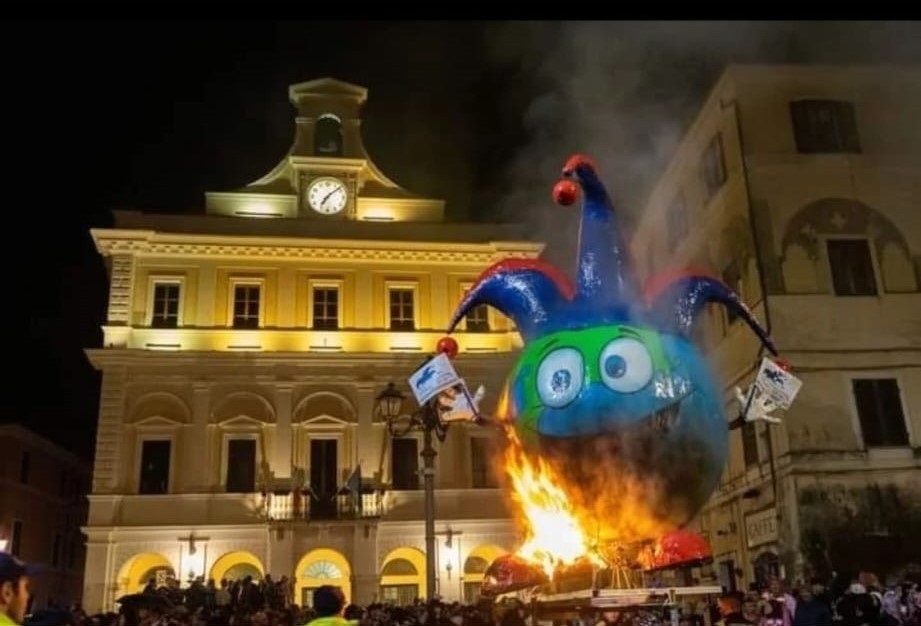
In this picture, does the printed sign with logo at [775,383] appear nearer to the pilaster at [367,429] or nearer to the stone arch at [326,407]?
the pilaster at [367,429]

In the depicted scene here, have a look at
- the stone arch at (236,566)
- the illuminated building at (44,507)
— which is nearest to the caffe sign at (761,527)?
the stone arch at (236,566)

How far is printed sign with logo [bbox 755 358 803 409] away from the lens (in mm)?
8875

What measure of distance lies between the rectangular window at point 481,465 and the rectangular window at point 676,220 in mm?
8472

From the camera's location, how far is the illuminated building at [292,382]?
25625 mm

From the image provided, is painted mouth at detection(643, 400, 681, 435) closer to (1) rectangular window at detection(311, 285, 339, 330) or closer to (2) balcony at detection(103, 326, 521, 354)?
(2) balcony at detection(103, 326, 521, 354)

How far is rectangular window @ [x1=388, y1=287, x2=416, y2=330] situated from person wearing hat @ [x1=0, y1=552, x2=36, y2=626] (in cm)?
2506

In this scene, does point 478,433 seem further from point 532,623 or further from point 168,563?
point 532,623

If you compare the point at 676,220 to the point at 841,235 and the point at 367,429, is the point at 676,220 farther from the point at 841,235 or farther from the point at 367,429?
the point at 367,429

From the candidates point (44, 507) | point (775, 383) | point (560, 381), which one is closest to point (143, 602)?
point (560, 381)

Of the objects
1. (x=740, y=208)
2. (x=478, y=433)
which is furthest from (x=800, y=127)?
(x=478, y=433)

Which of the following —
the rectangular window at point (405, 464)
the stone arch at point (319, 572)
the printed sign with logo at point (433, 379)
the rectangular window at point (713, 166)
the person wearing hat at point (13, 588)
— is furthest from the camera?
the rectangular window at point (405, 464)

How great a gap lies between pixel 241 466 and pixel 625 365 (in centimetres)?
2145

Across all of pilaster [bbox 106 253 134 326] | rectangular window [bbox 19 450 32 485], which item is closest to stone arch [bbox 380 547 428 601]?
pilaster [bbox 106 253 134 326]

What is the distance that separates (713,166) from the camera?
23562 millimetres
